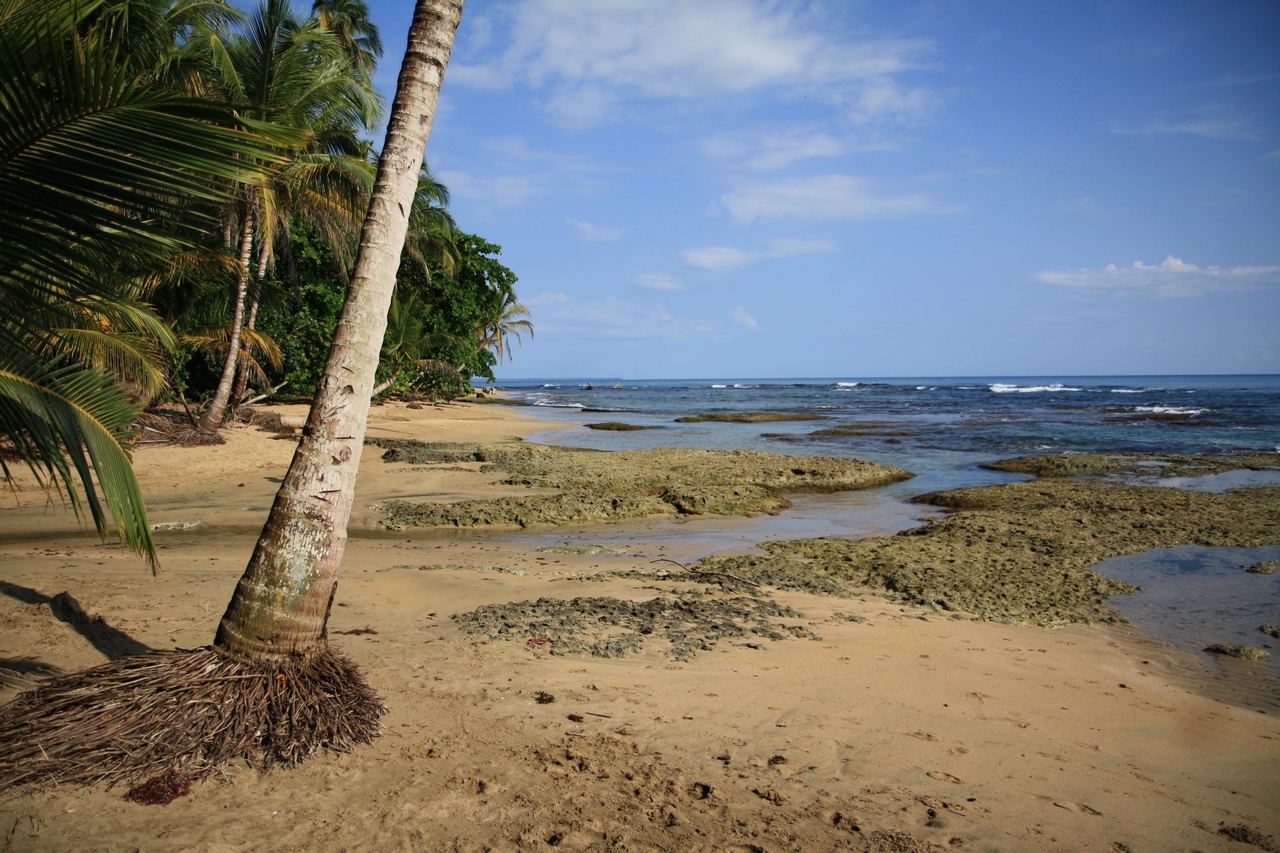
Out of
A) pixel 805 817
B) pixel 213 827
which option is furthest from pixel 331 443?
pixel 805 817

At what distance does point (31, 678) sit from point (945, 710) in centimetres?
498

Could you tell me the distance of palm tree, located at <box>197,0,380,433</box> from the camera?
562 inches

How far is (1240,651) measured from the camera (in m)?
5.98

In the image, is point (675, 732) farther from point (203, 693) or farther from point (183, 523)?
point (183, 523)

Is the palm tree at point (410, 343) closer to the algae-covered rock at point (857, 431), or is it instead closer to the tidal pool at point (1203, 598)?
the algae-covered rock at point (857, 431)

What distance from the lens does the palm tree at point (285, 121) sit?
14.3m

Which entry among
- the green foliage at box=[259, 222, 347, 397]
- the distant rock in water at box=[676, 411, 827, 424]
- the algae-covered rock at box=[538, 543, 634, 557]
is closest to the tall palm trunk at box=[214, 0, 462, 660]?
the algae-covered rock at box=[538, 543, 634, 557]

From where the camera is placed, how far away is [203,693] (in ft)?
10.9

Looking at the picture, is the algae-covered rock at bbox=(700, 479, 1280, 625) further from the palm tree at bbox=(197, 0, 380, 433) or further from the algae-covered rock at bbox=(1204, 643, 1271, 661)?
the palm tree at bbox=(197, 0, 380, 433)

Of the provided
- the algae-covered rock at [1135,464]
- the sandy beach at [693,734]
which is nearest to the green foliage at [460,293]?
the algae-covered rock at [1135,464]

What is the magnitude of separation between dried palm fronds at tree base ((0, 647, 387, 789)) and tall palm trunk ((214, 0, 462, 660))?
15 centimetres

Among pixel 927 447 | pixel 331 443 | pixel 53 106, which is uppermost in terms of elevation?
pixel 53 106

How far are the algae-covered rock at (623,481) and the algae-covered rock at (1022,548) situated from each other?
2.55 meters

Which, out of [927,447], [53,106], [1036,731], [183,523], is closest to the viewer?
[53,106]
